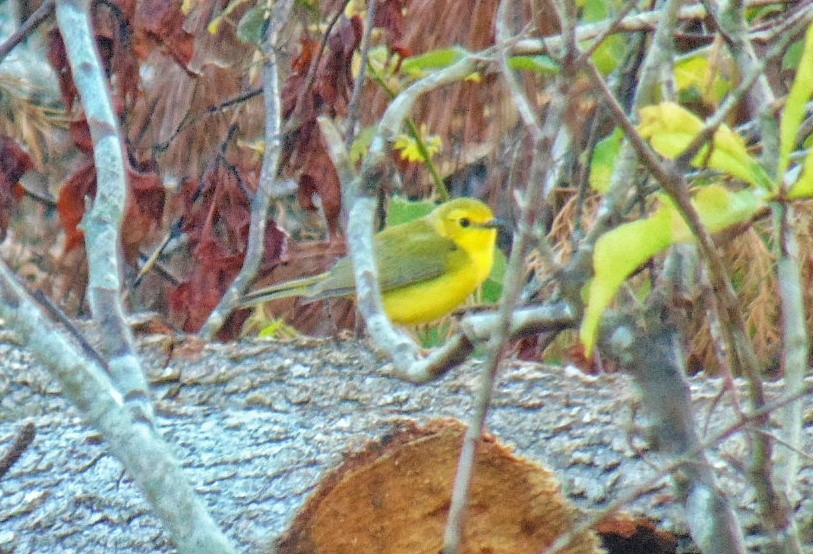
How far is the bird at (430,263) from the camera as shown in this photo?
421cm

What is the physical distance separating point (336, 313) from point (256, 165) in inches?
23.4

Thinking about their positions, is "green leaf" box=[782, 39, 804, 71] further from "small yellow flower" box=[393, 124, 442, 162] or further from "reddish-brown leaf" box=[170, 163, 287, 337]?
"reddish-brown leaf" box=[170, 163, 287, 337]

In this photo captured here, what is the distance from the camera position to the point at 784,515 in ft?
4.33

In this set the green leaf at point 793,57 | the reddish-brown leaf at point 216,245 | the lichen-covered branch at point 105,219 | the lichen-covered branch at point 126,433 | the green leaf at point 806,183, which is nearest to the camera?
the green leaf at point 806,183

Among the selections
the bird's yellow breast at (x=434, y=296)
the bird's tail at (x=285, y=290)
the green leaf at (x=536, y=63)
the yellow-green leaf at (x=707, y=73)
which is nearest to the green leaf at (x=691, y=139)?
the yellow-green leaf at (x=707, y=73)

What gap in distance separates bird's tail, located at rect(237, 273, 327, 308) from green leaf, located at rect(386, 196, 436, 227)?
32 centimetres

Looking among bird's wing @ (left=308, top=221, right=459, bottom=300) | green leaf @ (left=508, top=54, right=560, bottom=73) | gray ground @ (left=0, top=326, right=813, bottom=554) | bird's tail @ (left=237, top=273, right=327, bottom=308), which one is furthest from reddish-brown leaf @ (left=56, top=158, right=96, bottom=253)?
bird's wing @ (left=308, top=221, right=459, bottom=300)

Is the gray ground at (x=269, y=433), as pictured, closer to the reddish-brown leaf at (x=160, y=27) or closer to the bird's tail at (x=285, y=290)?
the reddish-brown leaf at (x=160, y=27)

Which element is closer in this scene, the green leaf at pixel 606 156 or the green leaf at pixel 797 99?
the green leaf at pixel 797 99

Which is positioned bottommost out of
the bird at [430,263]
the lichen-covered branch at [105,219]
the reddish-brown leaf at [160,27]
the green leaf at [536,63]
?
the bird at [430,263]

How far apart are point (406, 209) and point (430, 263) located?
0.65ft

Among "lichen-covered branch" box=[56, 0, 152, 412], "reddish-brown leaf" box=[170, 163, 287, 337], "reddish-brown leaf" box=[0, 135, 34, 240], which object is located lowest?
"reddish-brown leaf" box=[170, 163, 287, 337]

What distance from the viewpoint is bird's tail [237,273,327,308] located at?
4.05 metres

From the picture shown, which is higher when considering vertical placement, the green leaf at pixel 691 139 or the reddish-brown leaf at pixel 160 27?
the green leaf at pixel 691 139
